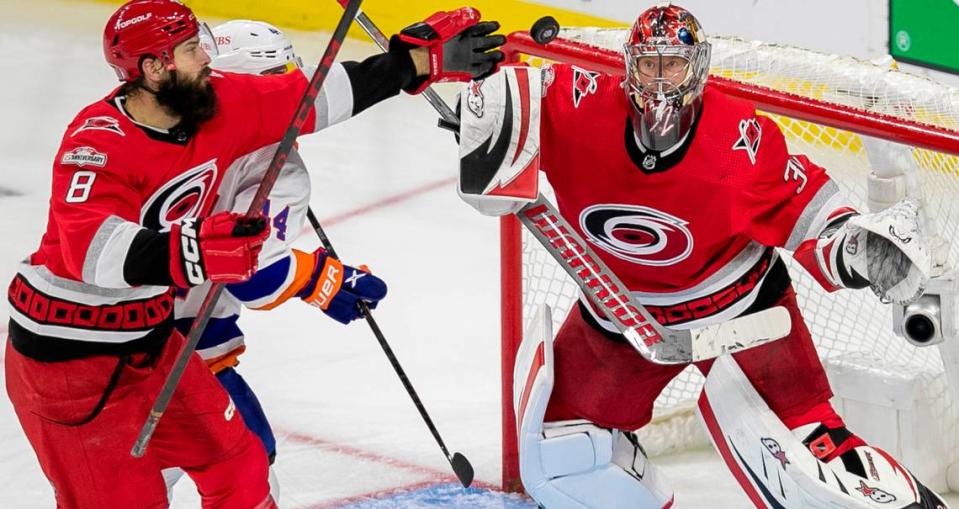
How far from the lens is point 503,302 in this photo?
3.08 m

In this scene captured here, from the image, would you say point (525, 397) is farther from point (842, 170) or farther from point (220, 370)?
point (842, 170)

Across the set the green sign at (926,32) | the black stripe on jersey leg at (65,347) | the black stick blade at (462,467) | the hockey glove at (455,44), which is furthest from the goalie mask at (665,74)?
the green sign at (926,32)

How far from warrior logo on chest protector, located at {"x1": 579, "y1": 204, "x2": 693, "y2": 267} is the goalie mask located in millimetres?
118

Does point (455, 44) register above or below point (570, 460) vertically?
above

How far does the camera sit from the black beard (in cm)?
229

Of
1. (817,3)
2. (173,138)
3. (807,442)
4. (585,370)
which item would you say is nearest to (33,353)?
(173,138)

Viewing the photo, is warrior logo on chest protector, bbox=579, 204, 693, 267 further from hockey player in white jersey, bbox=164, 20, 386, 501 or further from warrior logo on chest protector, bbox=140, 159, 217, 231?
warrior logo on chest protector, bbox=140, 159, 217, 231

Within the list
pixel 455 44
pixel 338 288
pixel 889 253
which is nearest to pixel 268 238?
pixel 338 288

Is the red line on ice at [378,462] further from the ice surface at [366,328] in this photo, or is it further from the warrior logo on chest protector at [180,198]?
the warrior logo on chest protector at [180,198]

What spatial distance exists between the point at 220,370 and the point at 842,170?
1365mm

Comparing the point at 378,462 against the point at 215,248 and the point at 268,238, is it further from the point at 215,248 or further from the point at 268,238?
the point at 215,248

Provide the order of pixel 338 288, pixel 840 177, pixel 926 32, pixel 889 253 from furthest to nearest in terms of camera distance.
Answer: pixel 926 32, pixel 840 177, pixel 338 288, pixel 889 253

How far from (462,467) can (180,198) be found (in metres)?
0.99

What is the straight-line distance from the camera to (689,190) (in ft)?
7.80
